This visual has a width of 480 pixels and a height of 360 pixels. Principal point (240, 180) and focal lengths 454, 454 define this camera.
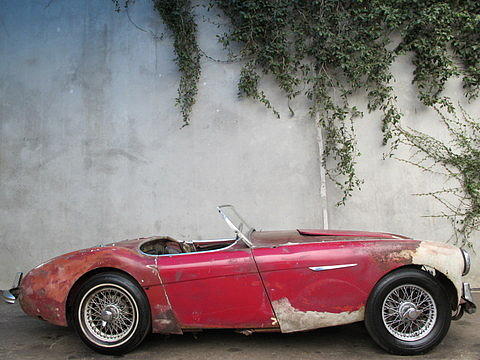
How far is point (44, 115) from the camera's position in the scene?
6.62m

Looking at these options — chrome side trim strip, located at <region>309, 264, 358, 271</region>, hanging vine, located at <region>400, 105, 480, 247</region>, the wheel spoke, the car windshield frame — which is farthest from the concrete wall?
chrome side trim strip, located at <region>309, 264, 358, 271</region>

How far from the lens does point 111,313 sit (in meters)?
3.56

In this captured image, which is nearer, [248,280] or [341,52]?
[248,280]

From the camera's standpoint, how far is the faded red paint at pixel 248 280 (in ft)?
11.2

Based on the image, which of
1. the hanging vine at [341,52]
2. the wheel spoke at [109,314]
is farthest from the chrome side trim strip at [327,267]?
the hanging vine at [341,52]

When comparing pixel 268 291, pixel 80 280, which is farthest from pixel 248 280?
pixel 80 280

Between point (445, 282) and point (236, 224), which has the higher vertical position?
point (236, 224)

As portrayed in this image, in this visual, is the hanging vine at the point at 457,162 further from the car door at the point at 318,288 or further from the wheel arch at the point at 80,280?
the wheel arch at the point at 80,280

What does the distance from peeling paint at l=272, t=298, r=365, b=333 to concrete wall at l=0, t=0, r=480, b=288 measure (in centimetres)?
269

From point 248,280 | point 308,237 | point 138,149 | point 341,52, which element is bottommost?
point 248,280

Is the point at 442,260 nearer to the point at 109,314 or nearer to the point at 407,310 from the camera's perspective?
the point at 407,310

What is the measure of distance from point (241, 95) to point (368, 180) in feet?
6.88

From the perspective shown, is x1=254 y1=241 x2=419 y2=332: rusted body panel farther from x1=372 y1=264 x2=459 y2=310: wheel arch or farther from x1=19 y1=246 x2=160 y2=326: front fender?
x1=19 y1=246 x2=160 y2=326: front fender

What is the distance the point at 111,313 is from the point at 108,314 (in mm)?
23
